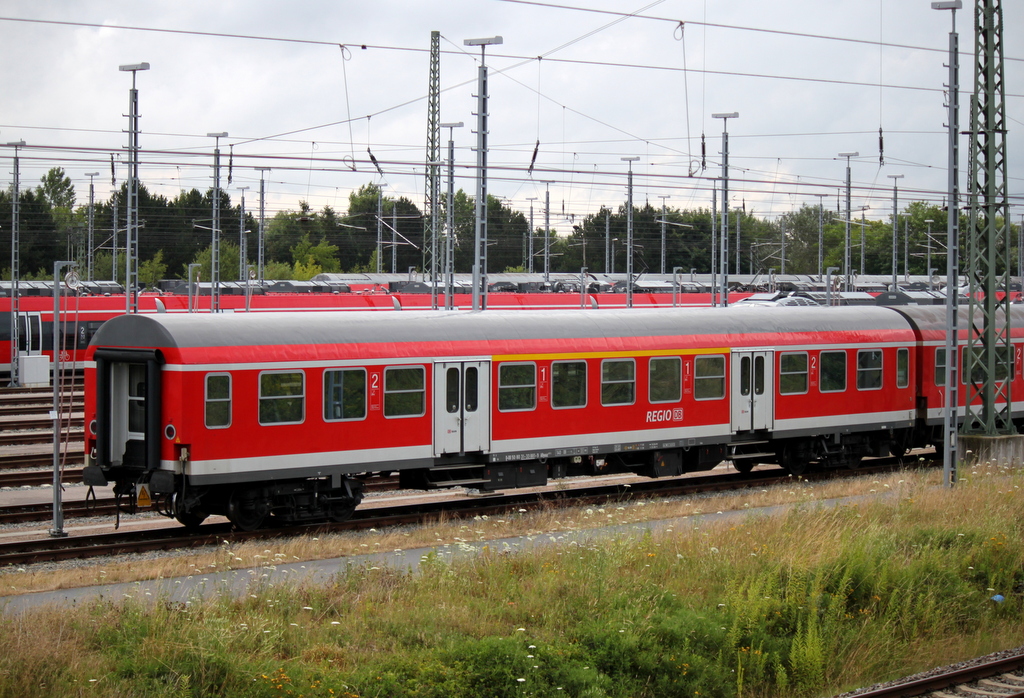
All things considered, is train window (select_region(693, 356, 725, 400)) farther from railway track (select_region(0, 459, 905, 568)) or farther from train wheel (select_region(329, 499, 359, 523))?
train wheel (select_region(329, 499, 359, 523))

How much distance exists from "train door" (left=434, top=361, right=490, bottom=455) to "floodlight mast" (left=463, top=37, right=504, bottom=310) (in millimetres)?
3725

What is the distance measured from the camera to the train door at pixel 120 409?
15.4 m

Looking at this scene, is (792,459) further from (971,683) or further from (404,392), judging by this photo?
(971,683)

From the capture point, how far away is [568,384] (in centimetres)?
1853

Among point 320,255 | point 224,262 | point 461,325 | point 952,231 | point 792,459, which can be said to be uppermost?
point 320,255

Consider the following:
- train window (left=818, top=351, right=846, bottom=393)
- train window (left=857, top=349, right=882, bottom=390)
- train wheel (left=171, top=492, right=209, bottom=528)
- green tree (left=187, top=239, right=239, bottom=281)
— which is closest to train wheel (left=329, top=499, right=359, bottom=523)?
train wheel (left=171, top=492, right=209, bottom=528)

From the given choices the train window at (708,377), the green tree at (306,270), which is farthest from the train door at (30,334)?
the green tree at (306,270)

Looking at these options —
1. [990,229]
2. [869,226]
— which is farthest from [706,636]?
[869,226]

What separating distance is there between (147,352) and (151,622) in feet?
20.9

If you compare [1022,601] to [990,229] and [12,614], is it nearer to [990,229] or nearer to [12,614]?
[990,229]

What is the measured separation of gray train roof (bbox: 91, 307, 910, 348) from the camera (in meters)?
15.2

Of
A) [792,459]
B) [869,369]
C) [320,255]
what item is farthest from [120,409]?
[320,255]

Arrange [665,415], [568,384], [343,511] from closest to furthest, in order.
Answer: [343,511], [568,384], [665,415]

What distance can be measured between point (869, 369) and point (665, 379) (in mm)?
5725
